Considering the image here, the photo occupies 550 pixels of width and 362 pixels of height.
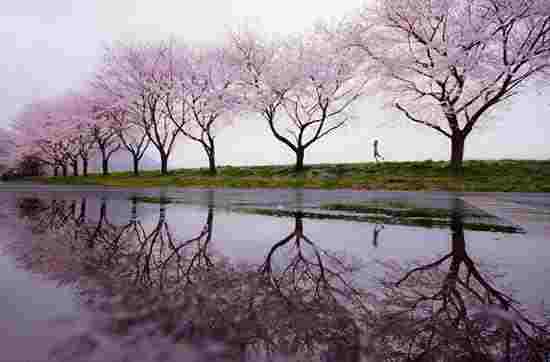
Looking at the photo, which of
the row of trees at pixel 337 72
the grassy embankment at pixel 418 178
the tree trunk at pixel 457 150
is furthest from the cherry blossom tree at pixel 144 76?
the tree trunk at pixel 457 150

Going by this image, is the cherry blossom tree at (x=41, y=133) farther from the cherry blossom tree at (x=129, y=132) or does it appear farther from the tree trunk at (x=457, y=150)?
the tree trunk at (x=457, y=150)

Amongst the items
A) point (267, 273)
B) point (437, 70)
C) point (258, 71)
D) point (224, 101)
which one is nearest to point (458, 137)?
point (437, 70)

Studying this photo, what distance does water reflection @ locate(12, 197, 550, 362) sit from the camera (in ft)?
4.70

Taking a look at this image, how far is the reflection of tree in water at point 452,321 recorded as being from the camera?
1444mm

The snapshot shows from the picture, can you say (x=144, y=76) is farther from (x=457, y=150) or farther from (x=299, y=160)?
(x=457, y=150)

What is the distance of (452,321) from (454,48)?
20336 mm

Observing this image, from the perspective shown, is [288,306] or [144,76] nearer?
[288,306]

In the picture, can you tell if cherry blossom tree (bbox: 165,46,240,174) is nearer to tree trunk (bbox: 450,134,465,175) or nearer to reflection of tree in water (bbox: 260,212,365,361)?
tree trunk (bbox: 450,134,465,175)

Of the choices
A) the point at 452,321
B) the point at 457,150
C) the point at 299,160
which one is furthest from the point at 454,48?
the point at 452,321

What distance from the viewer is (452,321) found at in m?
1.73

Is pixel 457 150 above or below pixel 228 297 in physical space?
above

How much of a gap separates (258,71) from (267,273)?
28.2 meters

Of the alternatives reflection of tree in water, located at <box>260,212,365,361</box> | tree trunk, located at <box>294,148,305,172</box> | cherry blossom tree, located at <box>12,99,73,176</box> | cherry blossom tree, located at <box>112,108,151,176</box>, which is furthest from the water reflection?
cherry blossom tree, located at <box>12,99,73,176</box>

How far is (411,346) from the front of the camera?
148 centimetres
